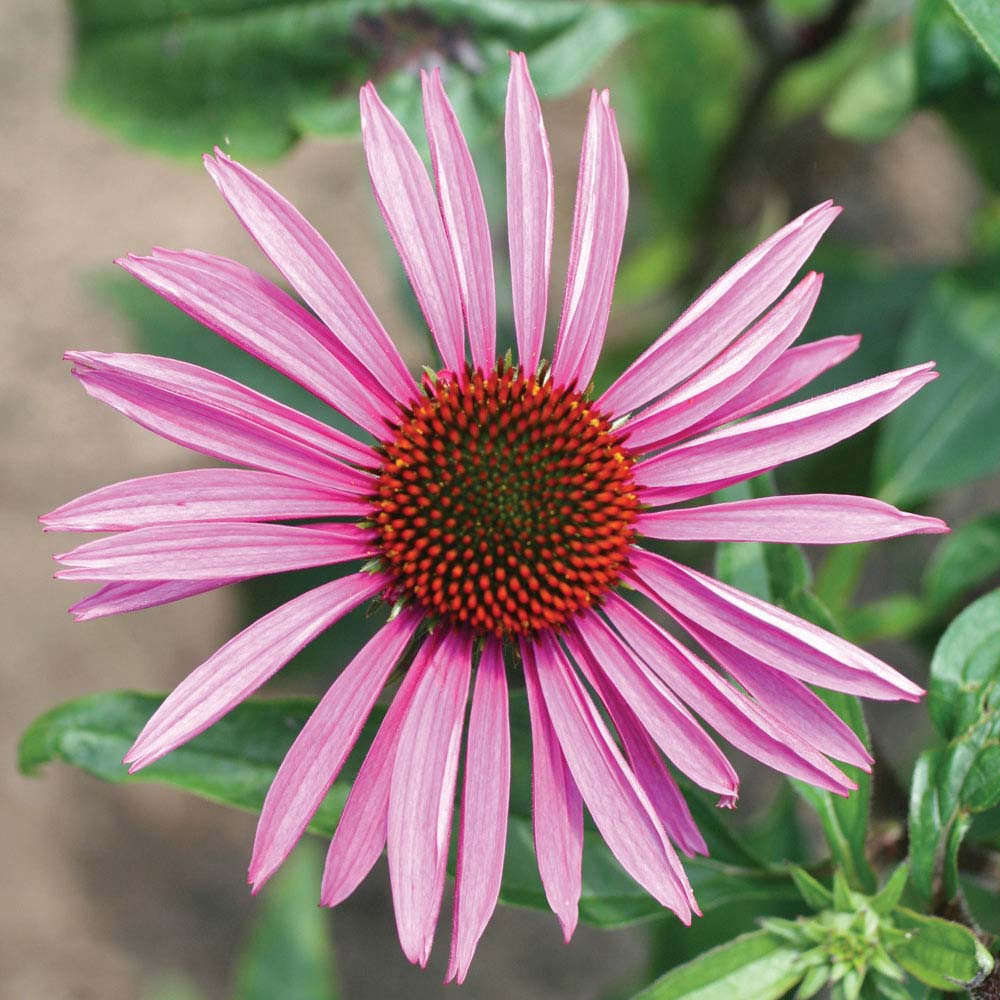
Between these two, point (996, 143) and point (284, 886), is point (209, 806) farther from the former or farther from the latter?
point (996, 143)

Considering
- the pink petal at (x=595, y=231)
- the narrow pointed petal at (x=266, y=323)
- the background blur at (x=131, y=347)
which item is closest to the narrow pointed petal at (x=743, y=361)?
the pink petal at (x=595, y=231)

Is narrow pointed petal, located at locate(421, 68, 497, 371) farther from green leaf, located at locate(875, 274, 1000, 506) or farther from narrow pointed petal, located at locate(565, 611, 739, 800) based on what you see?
green leaf, located at locate(875, 274, 1000, 506)

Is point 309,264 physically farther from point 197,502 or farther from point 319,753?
point 319,753

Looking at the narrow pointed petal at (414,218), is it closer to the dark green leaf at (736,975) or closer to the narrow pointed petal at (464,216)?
the narrow pointed petal at (464,216)

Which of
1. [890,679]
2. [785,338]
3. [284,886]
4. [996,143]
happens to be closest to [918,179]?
[996,143]

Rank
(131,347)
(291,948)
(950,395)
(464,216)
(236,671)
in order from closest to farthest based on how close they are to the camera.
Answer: (236,671) → (464,216) → (950,395) → (291,948) → (131,347)

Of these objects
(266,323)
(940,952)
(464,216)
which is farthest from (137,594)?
(940,952)

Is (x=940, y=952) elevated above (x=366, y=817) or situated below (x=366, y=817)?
below
